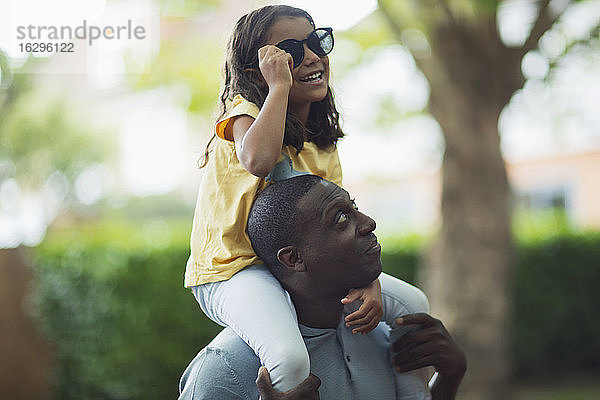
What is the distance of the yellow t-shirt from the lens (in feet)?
6.37

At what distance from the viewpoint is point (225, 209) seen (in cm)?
196

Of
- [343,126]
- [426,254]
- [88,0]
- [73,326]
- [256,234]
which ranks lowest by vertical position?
[73,326]

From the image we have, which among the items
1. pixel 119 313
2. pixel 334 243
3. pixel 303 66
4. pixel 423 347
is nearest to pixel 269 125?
pixel 303 66

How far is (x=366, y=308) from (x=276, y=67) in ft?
2.19

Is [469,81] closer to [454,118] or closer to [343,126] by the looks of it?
[454,118]

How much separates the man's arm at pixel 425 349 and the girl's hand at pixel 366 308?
0.16 metres

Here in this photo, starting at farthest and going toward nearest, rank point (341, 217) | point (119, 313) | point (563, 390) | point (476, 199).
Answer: point (563, 390)
point (119, 313)
point (476, 199)
point (341, 217)

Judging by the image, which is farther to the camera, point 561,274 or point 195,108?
point 561,274

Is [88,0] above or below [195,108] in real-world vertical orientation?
above

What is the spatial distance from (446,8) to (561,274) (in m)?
4.15

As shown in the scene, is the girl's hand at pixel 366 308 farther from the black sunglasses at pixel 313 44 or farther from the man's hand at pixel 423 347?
the black sunglasses at pixel 313 44

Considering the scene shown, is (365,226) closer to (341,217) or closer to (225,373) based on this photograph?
(341,217)

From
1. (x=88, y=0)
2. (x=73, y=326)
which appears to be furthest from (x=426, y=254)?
(x=88, y=0)

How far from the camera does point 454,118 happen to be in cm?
546
